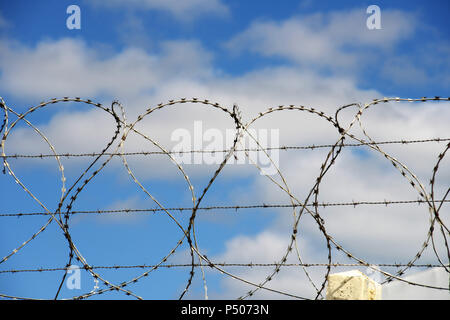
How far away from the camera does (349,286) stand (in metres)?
7.80

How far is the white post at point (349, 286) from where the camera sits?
776cm

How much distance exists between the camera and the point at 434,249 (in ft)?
25.0

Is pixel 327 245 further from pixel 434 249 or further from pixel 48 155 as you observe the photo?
pixel 48 155

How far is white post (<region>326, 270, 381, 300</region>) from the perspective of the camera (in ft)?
25.5

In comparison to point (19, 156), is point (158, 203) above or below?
below

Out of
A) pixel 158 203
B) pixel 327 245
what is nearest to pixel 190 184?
pixel 158 203
